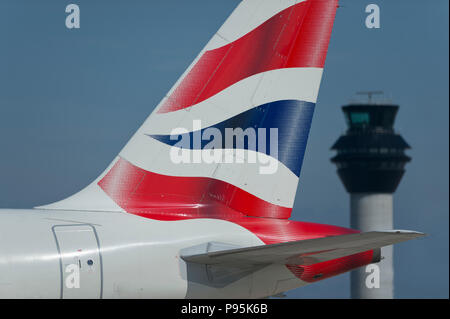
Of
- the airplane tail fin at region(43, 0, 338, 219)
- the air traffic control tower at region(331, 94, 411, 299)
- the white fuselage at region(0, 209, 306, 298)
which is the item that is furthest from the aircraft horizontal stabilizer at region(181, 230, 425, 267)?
the air traffic control tower at region(331, 94, 411, 299)

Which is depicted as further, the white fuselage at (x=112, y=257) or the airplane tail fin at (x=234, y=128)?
the airplane tail fin at (x=234, y=128)

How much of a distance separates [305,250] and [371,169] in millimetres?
137407

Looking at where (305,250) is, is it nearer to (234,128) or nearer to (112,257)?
(112,257)

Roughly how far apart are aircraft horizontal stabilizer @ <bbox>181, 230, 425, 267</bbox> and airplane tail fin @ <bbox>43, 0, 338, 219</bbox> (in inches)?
71.7

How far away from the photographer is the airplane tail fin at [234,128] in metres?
17.7

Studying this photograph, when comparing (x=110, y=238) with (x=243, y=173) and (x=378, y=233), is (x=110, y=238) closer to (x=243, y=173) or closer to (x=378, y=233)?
(x=243, y=173)

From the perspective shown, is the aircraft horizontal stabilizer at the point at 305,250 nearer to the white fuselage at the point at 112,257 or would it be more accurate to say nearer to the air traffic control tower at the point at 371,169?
the white fuselage at the point at 112,257

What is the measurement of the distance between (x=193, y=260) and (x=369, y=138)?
456 ft

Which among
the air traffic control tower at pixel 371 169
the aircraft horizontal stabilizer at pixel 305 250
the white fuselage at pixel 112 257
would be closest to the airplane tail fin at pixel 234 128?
the white fuselage at pixel 112 257

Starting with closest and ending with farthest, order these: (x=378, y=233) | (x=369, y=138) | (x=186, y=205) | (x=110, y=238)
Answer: (x=378, y=233)
(x=110, y=238)
(x=186, y=205)
(x=369, y=138)

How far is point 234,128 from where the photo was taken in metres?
18.2

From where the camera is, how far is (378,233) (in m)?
14.0

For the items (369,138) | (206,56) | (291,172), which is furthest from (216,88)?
(369,138)

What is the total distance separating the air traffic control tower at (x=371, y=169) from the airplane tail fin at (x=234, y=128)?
127417 millimetres
